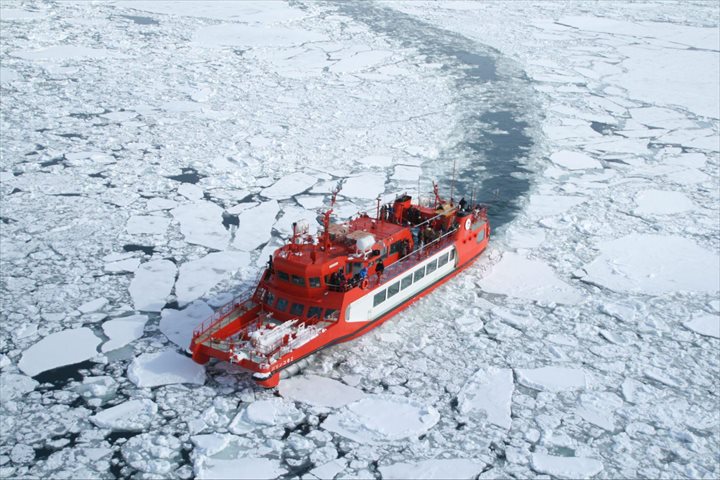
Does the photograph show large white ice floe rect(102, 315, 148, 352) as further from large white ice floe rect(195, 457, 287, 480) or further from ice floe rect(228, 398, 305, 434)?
large white ice floe rect(195, 457, 287, 480)

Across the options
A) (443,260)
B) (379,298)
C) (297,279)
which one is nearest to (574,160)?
(443,260)

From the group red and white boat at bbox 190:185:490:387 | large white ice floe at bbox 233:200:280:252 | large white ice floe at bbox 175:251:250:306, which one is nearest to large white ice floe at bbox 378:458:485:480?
red and white boat at bbox 190:185:490:387

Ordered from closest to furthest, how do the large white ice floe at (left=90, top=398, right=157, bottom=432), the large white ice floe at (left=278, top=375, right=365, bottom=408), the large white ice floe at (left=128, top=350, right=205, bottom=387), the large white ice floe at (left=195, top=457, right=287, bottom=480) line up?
the large white ice floe at (left=195, top=457, right=287, bottom=480), the large white ice floe at (left=90, top=398, right=157, bottom=432), the large white ice floe at (left=278, top=375, right=365, bottom=408), the large white ice floe at (left=128, top=350, right=205, bottom=387)

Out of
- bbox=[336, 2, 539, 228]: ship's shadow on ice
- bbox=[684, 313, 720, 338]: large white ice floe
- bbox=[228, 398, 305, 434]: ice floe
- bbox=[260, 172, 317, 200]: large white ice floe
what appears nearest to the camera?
bbox=[228, 398, 305, 434]: ice floe

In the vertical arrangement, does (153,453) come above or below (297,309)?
below

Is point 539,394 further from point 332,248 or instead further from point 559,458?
point 332,248

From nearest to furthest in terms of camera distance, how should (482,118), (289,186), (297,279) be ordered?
(297,279), (289,186), (482,118)

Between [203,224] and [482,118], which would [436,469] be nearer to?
[203,224]
